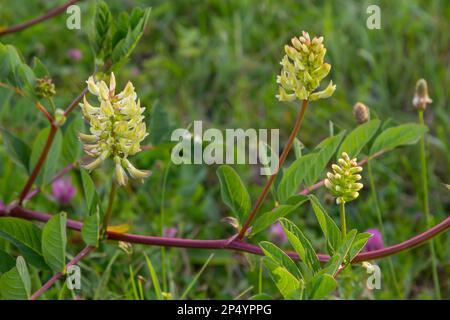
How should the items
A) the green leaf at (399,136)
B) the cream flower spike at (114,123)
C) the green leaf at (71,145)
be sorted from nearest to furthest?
the cream flower spike at (114,123), the green leaf at (399,136), the green leaf at (71,145)

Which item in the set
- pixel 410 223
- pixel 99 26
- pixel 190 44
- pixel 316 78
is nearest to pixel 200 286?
pixel 410 223

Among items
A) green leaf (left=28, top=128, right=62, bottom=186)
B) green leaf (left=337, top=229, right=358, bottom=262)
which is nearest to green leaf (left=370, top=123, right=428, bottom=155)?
green leaf (left=337, top=229, right=358, bottom=262)

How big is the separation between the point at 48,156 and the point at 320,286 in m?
0.73

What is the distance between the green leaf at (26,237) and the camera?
134 centimetres

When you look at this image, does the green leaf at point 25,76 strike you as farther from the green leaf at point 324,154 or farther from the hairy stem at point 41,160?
the green leaf at point 324,154

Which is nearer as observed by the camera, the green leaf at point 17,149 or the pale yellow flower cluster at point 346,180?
the pale yellow flower cluster at point 346,180

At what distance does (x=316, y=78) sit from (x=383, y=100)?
1450 mm

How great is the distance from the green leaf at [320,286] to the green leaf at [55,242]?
0.41 m

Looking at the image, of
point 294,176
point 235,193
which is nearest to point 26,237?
point 235,193

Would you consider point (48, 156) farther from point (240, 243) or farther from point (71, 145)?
point (240, 243)

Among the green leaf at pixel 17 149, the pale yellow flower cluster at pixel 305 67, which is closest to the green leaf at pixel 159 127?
the green leaf at pixel 17 149

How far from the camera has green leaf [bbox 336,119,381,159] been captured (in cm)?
144

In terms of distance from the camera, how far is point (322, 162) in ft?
4.55
